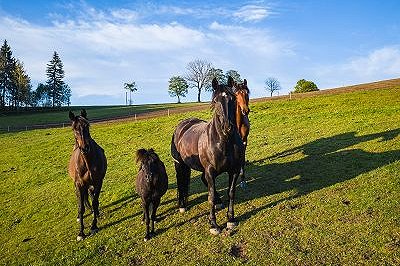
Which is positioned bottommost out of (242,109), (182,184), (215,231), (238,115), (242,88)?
(215,231)

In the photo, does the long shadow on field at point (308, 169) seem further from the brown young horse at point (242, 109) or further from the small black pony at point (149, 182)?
the small black pony at point (149, 182)

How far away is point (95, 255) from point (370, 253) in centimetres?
675

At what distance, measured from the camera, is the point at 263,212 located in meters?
9.82

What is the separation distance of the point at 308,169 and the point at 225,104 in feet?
23.0

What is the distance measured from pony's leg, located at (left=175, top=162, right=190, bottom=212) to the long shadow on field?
534 mm

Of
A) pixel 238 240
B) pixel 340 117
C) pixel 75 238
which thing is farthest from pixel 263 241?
pixel 340 117

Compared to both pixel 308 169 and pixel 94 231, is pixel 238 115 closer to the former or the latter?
pixel 308 169

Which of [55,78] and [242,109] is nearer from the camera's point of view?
[242,109]

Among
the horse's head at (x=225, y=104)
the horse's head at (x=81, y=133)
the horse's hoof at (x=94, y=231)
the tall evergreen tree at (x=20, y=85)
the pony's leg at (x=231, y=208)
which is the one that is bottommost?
the horse's hoof at (x=94, y=231)

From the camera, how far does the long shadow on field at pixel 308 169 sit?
38.5 feet

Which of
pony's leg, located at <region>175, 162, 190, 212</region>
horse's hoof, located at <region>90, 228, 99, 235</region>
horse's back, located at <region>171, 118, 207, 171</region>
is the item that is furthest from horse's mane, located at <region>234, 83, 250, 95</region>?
horse's hoof, located at <region>90, 228, 99, 235</region>

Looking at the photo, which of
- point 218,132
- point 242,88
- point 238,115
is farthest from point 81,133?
point 242,88

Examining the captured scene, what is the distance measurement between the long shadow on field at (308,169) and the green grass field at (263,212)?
0.14ft

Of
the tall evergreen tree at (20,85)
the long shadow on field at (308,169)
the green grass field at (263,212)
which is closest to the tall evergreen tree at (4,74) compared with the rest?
the tall evergreen tree at (20,85)
